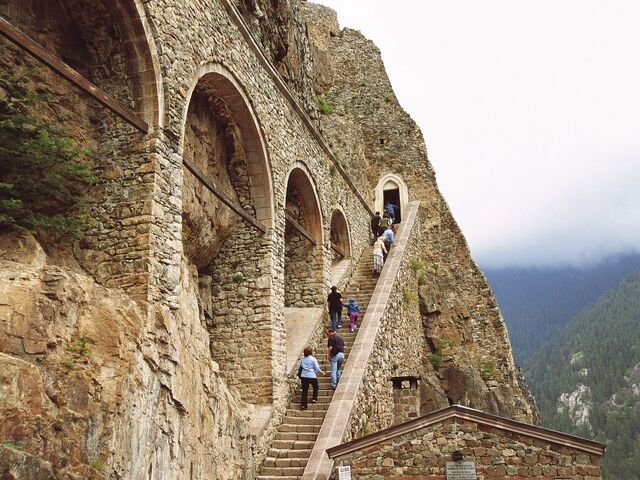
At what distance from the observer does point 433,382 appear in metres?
17.9

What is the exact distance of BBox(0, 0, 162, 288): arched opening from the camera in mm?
7152

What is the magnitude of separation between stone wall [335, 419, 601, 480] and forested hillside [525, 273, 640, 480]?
5247cm

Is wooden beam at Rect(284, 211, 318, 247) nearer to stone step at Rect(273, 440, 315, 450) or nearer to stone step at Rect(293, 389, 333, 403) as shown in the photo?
stone step at Rect(293, 389, 333, 403)

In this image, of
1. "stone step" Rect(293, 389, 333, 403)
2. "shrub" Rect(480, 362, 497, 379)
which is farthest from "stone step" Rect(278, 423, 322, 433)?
"shrub" Rect(480, 362, 497, 379)

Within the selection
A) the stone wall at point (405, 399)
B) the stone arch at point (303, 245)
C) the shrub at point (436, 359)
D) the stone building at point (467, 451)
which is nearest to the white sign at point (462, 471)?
the stone building at point (467, 451)

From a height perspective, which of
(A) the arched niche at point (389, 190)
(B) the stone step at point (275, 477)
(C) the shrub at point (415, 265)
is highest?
(A) the arched niche at point (389, 190)

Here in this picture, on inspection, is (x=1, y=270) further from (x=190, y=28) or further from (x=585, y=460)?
(x=585, y=460)

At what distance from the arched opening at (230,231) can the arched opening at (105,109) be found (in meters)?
1.92

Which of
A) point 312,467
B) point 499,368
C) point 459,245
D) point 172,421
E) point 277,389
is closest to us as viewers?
point 172,421

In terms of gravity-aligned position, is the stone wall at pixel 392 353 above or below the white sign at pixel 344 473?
above

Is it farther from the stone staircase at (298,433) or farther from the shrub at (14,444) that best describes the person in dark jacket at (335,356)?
the shrub at (14,444)

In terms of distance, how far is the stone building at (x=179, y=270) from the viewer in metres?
5.45

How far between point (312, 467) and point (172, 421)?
99.7 inches

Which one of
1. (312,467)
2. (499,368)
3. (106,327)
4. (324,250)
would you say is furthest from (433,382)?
(106,327)
